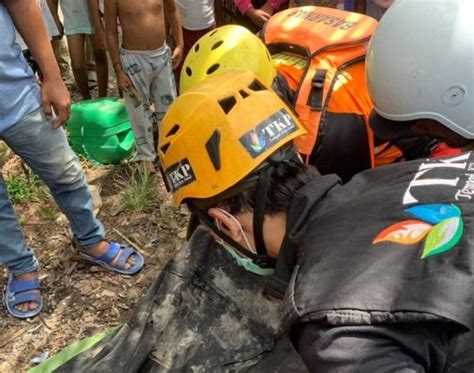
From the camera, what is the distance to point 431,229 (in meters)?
1.28

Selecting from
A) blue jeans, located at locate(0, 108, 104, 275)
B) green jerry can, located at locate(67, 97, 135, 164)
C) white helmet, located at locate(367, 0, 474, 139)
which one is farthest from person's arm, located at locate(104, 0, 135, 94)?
white helmet, located at locate(367, 0, 474, 139)

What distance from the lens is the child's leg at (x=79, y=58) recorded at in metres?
4.66

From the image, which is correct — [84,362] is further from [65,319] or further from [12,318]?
[12,318]

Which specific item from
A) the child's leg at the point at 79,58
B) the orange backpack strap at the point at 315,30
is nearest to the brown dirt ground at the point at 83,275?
the child's leg at the point at 79,58

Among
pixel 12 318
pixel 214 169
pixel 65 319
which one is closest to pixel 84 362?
pixel 65 319

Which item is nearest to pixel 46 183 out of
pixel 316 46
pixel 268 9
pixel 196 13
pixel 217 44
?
pixel 217 44

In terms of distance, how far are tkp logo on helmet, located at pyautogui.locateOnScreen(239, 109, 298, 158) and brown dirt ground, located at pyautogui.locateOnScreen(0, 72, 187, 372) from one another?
1.63m

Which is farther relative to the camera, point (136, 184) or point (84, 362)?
point (136, 184)

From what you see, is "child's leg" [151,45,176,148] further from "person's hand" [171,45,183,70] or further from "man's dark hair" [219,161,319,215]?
"man's dark hair" [219,161,319,215]

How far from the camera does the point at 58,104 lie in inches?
99.9

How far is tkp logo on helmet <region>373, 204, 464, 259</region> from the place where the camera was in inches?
48.2

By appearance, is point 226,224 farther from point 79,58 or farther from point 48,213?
point 79,58

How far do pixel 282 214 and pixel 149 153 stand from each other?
94.4 inches

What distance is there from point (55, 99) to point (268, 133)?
1268 mm
